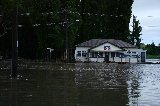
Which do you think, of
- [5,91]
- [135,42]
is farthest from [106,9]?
[5,91]

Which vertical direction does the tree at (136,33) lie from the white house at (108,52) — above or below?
above

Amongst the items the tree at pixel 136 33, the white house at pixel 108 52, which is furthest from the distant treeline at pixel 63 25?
the white house at pixel 108 52

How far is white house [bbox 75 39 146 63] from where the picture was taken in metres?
88.4

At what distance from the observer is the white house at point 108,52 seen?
88375 millimetres

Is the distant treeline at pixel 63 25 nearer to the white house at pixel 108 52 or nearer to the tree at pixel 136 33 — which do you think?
the tree at pixel 136 33

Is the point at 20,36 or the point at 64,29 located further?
the point at 20,36

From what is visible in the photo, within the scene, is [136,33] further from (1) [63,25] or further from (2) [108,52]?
(1) [63,25]

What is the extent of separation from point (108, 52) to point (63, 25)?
10908 mm

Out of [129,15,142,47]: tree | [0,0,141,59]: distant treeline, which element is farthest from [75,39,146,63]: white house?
[129,15,142,47]: tree

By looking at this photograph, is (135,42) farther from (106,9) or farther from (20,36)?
(20,36)

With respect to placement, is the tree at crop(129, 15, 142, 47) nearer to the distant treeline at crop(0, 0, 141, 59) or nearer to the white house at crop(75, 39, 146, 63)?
the distant treeline at crop(0, 0, 141, 59)

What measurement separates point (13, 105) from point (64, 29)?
233 ft

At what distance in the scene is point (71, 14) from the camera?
86.0 m

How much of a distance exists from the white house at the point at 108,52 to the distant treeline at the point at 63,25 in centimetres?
292
